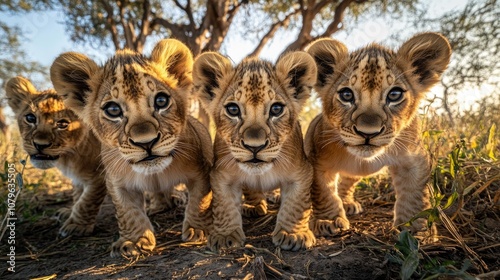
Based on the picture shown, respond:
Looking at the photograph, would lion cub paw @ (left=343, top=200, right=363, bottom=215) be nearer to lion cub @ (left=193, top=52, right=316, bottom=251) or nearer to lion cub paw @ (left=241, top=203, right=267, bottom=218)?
lion cub paw @ (left=241, top=203, right=267, bottom=218)

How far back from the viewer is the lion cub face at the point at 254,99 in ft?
9.55

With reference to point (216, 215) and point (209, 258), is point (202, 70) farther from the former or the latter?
point (209, 258)

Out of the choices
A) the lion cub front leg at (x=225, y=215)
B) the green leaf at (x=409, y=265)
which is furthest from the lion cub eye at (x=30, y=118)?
the green leaf at (x=409, y=265)

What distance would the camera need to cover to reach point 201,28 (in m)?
12.7

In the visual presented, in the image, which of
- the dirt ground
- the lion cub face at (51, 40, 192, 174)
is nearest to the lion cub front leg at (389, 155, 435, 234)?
the dirt ground

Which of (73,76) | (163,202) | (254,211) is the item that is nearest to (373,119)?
(254,211)

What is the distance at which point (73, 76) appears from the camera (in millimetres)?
Result: 3367

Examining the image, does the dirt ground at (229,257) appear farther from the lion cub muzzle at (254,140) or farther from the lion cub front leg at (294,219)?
the lion cub muzzle at (254,140)

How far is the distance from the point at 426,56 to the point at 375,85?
0.67 m

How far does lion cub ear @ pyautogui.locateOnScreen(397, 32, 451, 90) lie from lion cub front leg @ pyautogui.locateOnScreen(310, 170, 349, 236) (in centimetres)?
116

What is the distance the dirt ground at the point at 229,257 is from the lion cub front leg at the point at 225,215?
15cm

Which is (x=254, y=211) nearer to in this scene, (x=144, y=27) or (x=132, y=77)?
(x=132, y=77)

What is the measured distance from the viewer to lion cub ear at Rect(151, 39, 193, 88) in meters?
3.41

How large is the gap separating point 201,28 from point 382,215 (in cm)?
1006
